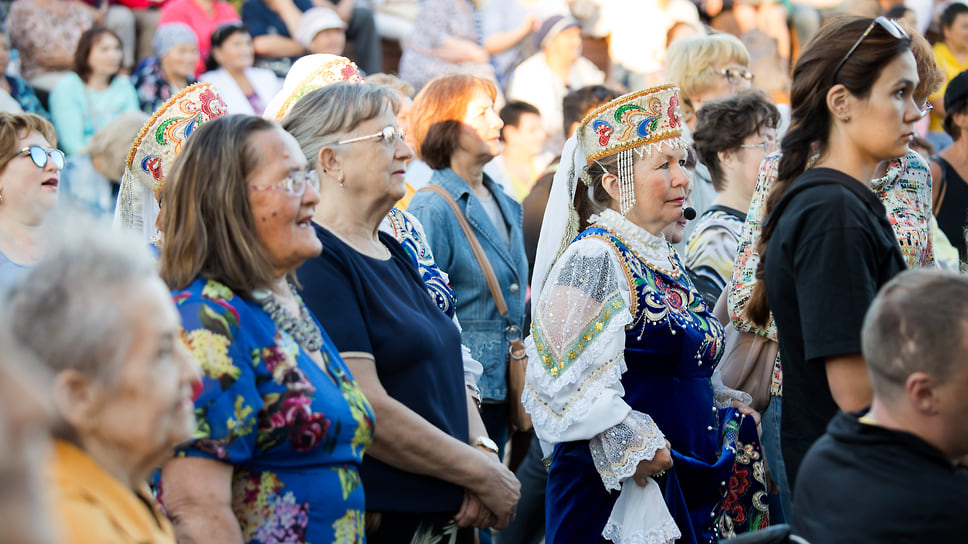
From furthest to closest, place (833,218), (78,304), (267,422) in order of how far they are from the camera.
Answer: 1. (833,218)
2. (267,422)
3. (78,304)

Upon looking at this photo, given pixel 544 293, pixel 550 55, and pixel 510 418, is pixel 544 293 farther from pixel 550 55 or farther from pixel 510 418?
pixel 550 55

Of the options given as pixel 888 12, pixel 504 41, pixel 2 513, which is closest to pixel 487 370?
pixel 2 513

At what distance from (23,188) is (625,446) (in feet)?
8.30

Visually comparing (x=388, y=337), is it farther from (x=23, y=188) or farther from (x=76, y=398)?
(x=23, y=188)

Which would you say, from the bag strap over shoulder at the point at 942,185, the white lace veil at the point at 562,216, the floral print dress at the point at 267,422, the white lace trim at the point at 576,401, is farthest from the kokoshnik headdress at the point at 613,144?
the bag strap over shoulder at the point at 942,185

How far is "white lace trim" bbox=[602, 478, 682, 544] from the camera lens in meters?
3.39

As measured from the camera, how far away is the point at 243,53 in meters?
7.97

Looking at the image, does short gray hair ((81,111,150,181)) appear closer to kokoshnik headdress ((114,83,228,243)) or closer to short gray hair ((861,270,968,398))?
kokoshnik headdress ((114,83,228,243))

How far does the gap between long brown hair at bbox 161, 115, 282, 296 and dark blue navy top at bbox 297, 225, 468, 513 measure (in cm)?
39

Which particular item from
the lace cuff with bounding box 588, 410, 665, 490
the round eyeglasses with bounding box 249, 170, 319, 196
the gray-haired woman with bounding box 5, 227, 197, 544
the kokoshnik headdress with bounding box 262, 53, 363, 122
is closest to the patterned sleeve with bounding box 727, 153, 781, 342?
the lace cuff with bounding box 588, 410, 665, 490

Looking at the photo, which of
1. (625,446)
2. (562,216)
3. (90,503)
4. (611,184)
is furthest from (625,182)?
(90,503)

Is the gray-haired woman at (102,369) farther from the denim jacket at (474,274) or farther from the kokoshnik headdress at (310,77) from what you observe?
the denim jacket at (474,274)

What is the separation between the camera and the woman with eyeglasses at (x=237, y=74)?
25.7ft

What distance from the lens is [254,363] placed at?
2.43m
